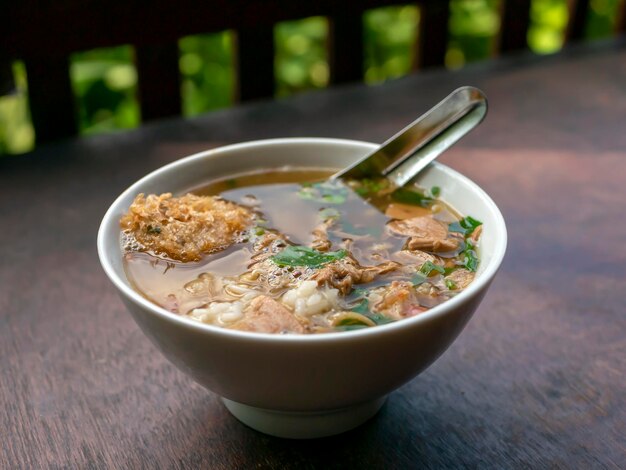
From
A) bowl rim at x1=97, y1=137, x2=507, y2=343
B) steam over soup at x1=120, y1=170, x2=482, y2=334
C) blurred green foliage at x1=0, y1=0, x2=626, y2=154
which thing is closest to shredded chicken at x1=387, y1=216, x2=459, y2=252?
steam over soup at x1=120, y1=170, x2=482, y2=334

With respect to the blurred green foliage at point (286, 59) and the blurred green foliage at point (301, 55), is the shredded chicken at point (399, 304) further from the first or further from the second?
the blurred green foliage at point (301, 55)

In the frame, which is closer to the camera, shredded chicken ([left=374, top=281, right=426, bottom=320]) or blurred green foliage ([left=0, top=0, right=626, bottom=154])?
shredded chicken ([left=374, top=281, right=426, bottom=320])

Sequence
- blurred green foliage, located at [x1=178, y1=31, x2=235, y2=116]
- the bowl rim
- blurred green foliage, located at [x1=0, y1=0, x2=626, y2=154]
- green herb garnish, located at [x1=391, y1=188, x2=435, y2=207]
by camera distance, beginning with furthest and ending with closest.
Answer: blurred green foliage, located at [x1=178, y1=31, x2=235, y2=116], blurred green foliage, located at [x1=0, y1=0, x2=626, y2=154], green herb garnish, located at [x1=391, y1=188, x2=435, y2=207], the bowl rim

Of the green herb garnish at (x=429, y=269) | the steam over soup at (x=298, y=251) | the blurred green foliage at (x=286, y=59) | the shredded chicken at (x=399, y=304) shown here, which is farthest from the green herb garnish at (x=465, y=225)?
the blurred green foliage at (x=286, y=59)

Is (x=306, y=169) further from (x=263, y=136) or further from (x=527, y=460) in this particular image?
(x=263, y=136)

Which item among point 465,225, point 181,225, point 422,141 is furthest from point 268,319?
point 422,141

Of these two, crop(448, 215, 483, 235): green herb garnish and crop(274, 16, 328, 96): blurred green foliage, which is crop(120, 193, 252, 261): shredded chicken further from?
crop(274, 16, 328, 96): blurred green foliage

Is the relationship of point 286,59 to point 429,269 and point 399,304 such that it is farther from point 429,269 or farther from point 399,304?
point 399,304
